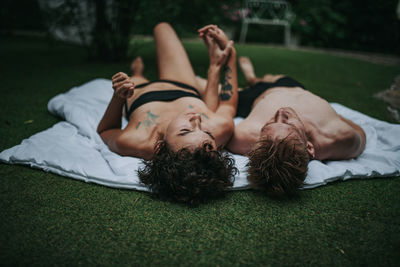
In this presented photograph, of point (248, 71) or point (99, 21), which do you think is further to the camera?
point (99, 21)

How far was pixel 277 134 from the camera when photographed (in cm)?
181

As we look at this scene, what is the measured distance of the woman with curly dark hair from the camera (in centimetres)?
162

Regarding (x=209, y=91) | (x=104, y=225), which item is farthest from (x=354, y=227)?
(x=209, y=91)

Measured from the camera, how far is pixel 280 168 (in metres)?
1.70

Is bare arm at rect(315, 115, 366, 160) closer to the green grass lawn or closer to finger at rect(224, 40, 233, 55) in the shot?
the green grass lawn

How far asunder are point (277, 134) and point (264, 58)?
5611mm

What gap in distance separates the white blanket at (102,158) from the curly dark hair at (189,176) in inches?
5.0

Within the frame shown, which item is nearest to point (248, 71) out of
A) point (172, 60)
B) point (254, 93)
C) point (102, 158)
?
point (254, 93)

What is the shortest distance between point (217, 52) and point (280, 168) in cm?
157

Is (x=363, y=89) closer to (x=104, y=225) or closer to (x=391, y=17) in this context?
(x=104, y=225)

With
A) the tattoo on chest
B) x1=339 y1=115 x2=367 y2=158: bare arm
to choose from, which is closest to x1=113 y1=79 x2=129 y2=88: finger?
the tattoo on chest

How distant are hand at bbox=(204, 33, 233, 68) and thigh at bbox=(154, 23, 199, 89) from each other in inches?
13.6

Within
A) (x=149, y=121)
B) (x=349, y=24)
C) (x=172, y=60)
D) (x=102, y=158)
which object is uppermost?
(x=349, y=24)

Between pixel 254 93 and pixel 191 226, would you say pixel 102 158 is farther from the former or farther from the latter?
pixel 254 93
